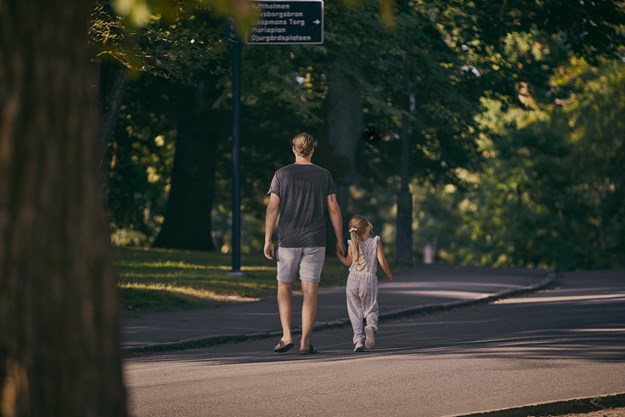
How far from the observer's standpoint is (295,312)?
1686 centimetres

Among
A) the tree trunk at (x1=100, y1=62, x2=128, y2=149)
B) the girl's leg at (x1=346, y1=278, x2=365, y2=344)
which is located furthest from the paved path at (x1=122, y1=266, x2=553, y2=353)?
the tree trunk at (x1=100, y1=62, x2=128, y2=149)

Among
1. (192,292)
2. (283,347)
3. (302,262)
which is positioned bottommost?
(283,347)

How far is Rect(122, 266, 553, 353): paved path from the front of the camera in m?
13.7

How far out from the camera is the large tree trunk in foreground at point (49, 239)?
4488 mm

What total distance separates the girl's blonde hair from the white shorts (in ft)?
1.61

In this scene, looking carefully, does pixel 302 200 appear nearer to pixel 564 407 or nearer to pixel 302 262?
pixel 302 262

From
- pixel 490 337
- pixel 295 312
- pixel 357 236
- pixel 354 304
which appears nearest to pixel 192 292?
pixel 295 312

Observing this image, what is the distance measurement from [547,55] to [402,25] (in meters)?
12.8

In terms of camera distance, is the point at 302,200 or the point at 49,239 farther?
the point at 302,200

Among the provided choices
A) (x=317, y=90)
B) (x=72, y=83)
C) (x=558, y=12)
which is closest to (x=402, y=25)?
(x=558, y=12)

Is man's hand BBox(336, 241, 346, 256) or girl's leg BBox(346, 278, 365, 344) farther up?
man's hand BBox(336, 241, 346, 256)

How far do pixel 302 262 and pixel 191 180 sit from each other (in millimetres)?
21741

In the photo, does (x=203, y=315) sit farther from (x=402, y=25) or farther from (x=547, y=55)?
(x=547, y=55)

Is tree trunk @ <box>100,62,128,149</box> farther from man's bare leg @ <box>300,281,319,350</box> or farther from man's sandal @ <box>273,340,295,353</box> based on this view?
man's bare leg @ <box>300,281,319,350</box>
